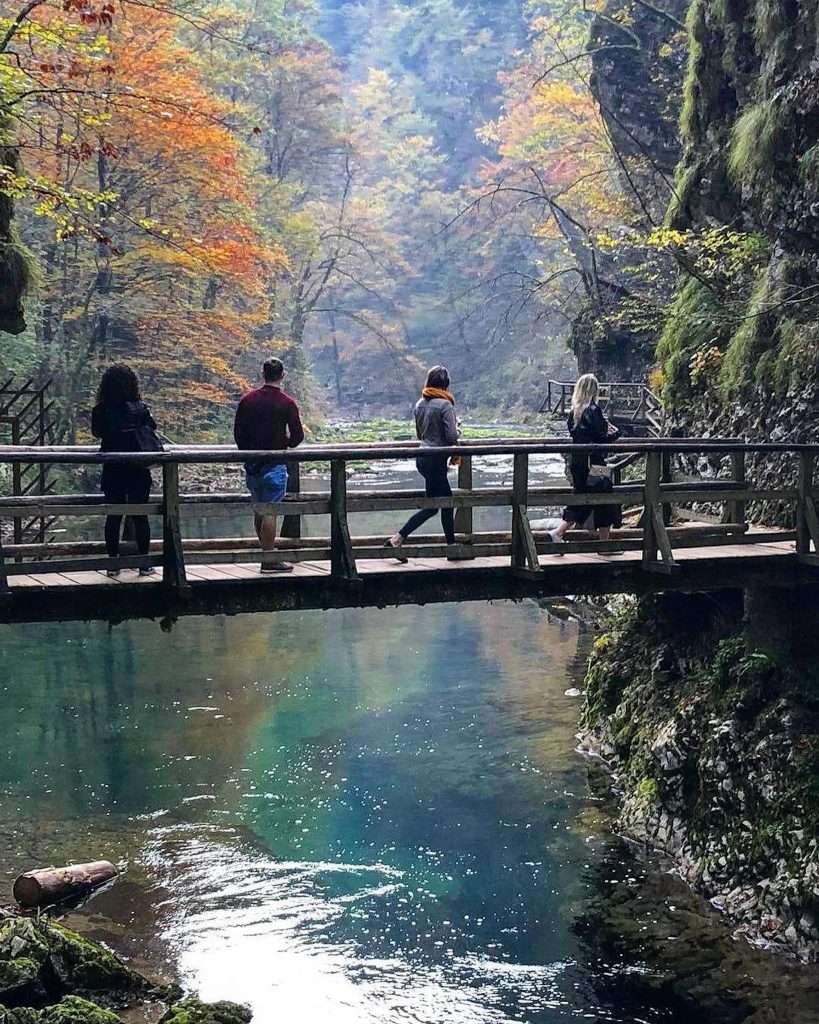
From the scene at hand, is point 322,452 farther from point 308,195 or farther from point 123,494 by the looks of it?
point 308,195

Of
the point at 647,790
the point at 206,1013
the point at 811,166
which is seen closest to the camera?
the point at 206,1013

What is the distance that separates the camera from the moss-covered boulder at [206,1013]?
912 cm

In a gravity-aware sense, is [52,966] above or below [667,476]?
below

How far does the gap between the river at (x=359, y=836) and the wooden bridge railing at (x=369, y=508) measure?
3437mm

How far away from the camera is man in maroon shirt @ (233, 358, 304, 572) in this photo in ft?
33.7

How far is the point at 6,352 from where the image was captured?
3003cm

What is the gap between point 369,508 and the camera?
1034 cm

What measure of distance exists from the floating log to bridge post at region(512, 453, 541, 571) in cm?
534

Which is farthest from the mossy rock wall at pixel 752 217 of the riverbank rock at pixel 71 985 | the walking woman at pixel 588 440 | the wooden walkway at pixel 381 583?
the riverbank rock at pixel 71 985

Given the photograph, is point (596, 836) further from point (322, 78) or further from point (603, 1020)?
point (322, 78)

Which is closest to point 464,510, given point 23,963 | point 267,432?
point 267,432

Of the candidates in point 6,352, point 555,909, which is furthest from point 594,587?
point 6,352

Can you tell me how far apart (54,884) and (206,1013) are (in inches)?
115

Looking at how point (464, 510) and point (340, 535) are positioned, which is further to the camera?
point (464, 510)
